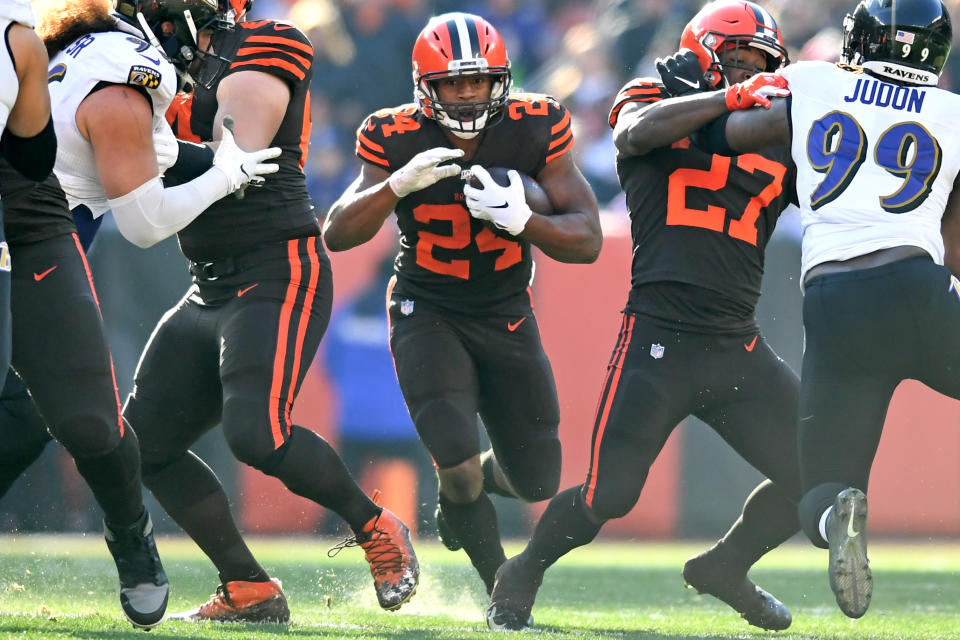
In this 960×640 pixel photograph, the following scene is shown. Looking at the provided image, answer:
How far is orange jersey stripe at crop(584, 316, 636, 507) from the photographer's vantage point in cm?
409

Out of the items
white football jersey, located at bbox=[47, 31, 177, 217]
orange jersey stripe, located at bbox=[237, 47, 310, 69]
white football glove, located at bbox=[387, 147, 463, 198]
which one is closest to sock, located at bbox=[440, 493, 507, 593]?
white football glove, located at bbox=[387, 147, 463, 198]

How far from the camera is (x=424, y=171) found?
163 inches

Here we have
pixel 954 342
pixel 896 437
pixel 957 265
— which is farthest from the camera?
pixel 896 437

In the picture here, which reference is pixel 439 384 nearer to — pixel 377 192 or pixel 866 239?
pixel 377 192

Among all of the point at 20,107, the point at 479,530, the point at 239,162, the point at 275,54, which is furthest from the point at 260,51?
the point at 479,530

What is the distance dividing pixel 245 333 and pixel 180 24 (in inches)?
34.6

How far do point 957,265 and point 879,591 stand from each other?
7.00 feet

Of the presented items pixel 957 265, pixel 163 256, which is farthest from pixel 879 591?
pixel 163 256

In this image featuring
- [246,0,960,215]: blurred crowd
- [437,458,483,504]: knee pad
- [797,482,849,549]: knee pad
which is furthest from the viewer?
[246,0,960,215]: blurred crowd

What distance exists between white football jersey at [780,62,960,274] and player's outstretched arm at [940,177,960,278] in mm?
104

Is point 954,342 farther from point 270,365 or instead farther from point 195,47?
point 195,47

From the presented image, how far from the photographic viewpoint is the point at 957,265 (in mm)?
3781

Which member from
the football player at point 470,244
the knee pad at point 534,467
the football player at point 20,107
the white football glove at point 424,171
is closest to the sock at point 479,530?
the football player at point 470,244

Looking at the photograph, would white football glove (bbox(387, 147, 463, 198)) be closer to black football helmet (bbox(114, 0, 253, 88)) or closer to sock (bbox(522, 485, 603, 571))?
black football helmet (bbox(114, 0, 253, 88))
